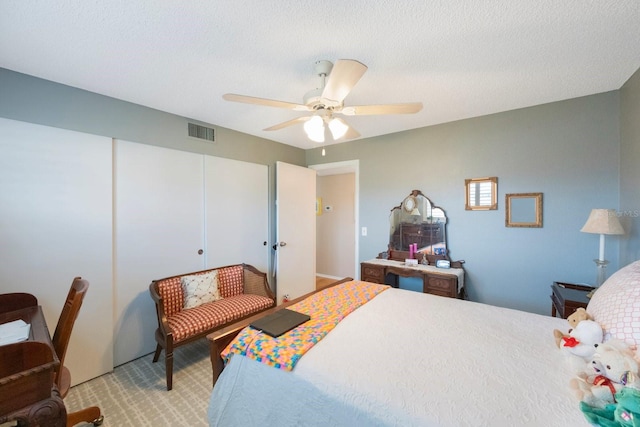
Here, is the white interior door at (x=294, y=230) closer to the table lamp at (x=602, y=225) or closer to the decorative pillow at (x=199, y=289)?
the decorative pillow at (x=199, y=289)

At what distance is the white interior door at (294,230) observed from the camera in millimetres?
3492

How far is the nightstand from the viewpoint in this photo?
1.86m

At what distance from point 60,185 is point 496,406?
3.01 metres

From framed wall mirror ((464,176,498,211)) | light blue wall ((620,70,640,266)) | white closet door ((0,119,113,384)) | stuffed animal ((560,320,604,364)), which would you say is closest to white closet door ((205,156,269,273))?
white closet door ((0,119,113,384))

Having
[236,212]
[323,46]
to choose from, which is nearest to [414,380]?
[323,46]

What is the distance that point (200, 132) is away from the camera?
2.82m

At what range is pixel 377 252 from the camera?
11.5 ft

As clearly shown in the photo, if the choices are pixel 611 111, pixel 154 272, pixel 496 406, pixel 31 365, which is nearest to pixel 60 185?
pixel 154 272

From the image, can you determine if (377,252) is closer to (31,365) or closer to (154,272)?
(154,272)

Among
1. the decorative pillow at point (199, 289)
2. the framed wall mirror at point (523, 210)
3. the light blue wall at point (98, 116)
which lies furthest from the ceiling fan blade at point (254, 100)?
the framed wall mirror at point (523, 210)

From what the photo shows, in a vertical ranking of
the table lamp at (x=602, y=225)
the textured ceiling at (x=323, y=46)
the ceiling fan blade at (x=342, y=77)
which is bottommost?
the table lamp at (x=602, y=225)

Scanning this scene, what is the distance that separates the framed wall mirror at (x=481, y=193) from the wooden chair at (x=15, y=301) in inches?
150

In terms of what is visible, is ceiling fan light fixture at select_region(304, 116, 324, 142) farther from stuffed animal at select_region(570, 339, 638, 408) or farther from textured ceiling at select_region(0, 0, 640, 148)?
stuffed animal at select_region(570, 339, 638, 408)

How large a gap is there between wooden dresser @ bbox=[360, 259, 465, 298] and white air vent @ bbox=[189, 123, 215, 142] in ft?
7.75
